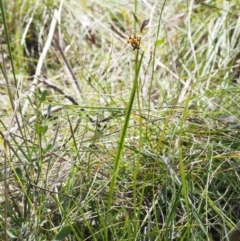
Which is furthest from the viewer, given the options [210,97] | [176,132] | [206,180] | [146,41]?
[146,41]

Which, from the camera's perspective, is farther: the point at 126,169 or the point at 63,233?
the point at 126,169

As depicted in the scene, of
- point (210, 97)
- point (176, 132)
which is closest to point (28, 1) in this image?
point (210, 97)

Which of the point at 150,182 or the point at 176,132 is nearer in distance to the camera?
the point at 150,182

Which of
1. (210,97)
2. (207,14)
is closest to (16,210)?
(210,97)

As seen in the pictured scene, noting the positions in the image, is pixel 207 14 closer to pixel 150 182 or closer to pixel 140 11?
pixel 140 11

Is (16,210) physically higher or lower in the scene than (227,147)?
lower

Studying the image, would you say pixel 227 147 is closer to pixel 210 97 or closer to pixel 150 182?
pixel 150 182

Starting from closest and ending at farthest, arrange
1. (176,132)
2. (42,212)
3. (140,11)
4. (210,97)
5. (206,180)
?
(42,212), (206,180), (176,132), (210,97), (140,11)

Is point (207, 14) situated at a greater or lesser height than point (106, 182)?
greater

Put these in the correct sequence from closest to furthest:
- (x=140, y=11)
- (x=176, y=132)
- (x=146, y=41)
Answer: (x=176, y=132)
(x=146, y=41)
(x=140, y=11)

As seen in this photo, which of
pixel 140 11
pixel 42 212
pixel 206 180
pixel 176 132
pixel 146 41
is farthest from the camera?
pixel 140 11
